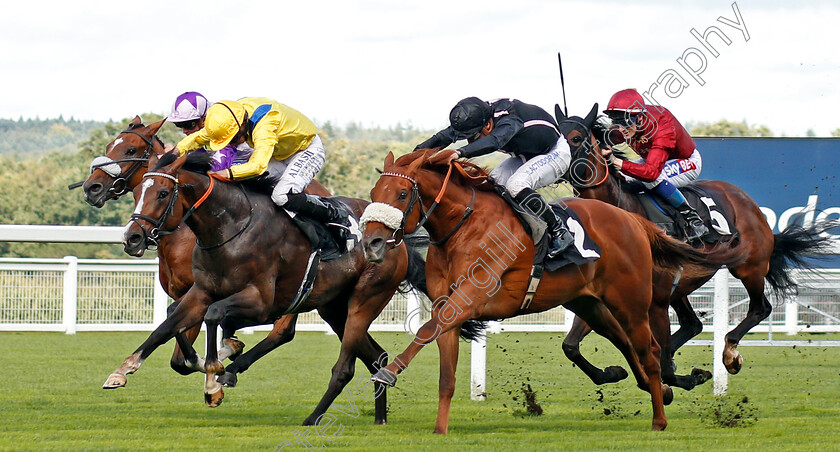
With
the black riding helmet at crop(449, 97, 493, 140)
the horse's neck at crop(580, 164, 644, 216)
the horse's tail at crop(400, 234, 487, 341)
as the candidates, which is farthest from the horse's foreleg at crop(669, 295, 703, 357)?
the black riding helmet at crop(449, 97, 493, 140)

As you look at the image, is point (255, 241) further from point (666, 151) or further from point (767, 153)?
point (767, 153)

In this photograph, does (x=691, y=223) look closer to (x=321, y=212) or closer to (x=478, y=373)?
(x=478, y=373)

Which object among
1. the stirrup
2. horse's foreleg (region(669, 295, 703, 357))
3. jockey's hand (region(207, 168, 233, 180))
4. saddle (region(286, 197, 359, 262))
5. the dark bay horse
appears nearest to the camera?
the dark bay horse

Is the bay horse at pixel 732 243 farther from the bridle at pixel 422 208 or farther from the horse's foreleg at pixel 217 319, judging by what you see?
the horse's foreleg at pixel 217 319

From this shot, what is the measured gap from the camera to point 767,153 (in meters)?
13.2

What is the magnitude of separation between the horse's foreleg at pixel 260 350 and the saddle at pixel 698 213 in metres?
2.61

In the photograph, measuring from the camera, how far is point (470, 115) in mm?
5801

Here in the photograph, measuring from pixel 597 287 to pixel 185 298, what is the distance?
236 cm

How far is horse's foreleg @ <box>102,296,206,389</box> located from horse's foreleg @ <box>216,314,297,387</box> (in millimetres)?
455

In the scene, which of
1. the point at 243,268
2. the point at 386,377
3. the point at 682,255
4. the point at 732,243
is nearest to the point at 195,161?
the point at 243,268

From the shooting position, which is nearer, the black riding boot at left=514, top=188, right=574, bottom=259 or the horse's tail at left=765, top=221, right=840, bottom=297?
the black riding boot at left=514, top=188, right=574, bottom=259

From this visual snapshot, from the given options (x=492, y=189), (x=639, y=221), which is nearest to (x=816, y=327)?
(x=639, y=221)

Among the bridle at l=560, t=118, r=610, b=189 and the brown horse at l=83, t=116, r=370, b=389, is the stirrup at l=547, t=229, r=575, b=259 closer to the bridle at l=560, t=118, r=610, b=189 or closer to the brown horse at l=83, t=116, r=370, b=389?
the bridle at l=560, t=118, r=610, b=189

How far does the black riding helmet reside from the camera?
5805 mm
